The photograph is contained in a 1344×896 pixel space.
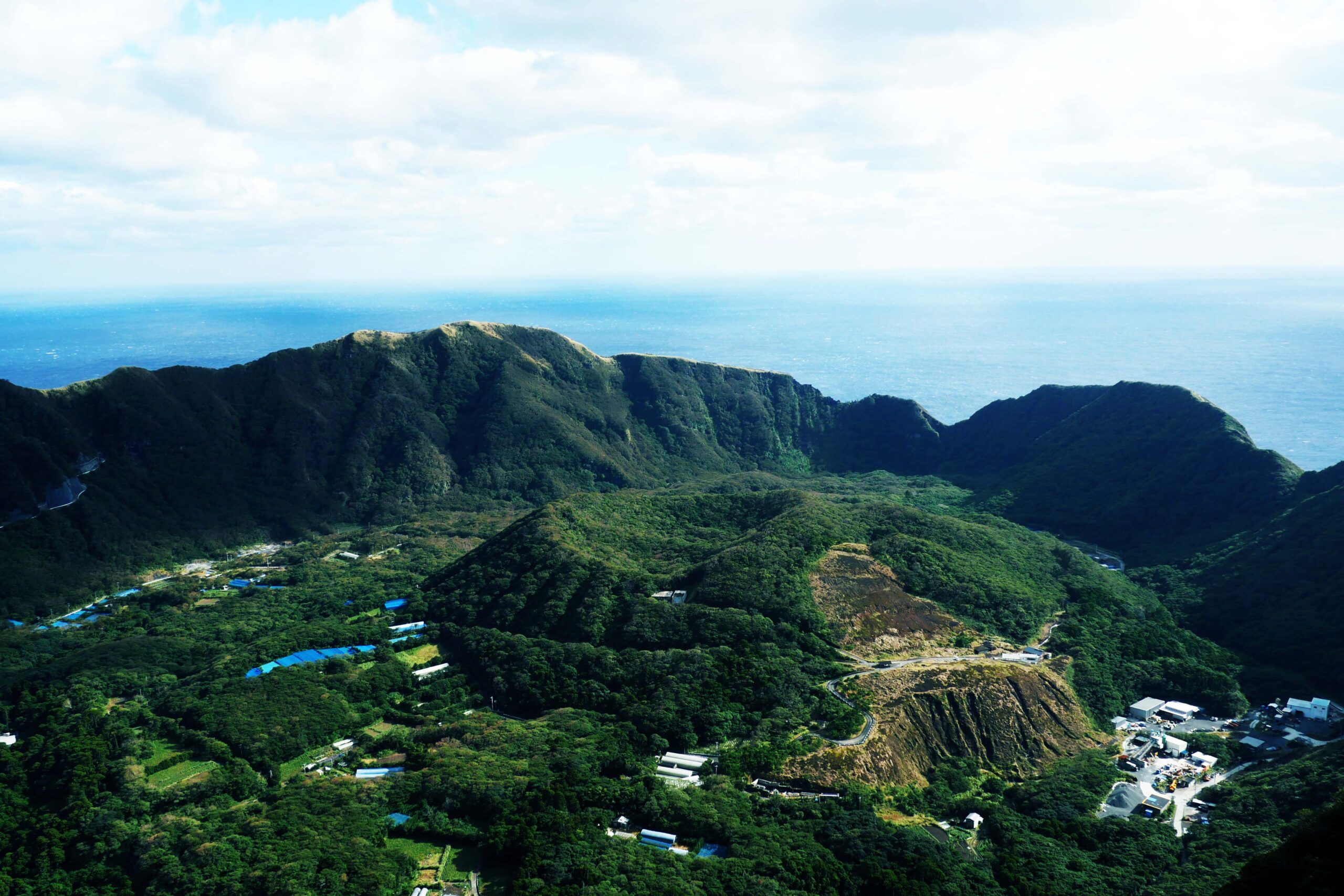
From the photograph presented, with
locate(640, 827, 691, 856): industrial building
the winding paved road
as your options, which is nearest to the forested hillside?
locate(640, 827, 691, 856): industrial building

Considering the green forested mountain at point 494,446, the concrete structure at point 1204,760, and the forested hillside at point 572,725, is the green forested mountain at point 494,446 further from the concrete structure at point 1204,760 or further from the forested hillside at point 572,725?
the concrete structure at point 1204,760

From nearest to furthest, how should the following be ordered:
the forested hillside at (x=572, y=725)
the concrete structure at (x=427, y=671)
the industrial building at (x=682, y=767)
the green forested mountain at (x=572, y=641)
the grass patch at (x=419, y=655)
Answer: the forested hillside at (x=572, y=725)
the green forested mountain at (x=572, y=641)
the industrial building at (x=682, y=767)
the concrete structure at (x=427, y=671)
the grass patch at (x=419, y=655)

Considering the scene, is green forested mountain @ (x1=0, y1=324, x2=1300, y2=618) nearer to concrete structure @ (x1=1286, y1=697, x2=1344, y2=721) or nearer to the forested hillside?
the forested hillside

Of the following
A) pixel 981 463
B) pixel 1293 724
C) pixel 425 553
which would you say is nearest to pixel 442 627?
pixel 425 553

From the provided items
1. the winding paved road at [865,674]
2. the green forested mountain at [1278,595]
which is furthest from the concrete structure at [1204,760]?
the green forested mountain at [1278,595]

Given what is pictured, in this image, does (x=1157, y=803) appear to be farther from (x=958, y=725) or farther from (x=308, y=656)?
(x=308, y=656)

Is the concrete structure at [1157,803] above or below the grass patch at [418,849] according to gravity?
above
